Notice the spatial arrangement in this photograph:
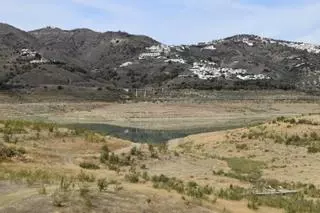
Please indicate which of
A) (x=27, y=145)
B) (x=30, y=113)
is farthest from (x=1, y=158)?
(x=30, y=113)

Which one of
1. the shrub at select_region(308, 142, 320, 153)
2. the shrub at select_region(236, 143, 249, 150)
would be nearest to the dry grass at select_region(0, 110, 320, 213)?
the shrub at select_region(236, 143, 249, 150)

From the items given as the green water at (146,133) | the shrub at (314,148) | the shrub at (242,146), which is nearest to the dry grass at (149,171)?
the shrub at (242,146)

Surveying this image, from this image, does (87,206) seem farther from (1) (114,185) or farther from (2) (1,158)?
(2) (1,158)

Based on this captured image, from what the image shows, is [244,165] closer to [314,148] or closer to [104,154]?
[314,148]

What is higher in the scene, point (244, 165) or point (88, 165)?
point (88, 165)

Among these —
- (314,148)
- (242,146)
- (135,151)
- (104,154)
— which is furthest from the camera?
(242,146)

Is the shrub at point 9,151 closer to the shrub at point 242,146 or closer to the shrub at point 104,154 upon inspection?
the shrub at point 104,154

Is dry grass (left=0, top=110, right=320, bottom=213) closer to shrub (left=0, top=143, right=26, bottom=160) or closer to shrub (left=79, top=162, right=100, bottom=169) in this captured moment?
shrub (left=0, top=143, right=26, bottom=160)

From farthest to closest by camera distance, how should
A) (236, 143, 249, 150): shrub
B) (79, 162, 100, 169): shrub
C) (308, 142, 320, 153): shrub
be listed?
(236, 143, 249, 150): shrub
(308, 142, 320, 153): shrub
(79, 162, 100, 169): shrub

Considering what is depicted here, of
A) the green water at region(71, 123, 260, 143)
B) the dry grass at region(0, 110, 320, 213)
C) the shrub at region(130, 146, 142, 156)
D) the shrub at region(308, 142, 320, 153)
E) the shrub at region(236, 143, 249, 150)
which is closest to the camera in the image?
the dry grass at region(0, 110, 320, 213)

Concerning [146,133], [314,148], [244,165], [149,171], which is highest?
[149,171]

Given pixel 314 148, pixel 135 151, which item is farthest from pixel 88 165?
pixel 314 148

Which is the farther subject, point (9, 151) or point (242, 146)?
point (242, 146)

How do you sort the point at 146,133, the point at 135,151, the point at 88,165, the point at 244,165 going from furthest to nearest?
the point at 146,133
the point at 244,165
the point at 135,151
the point at 88,165
